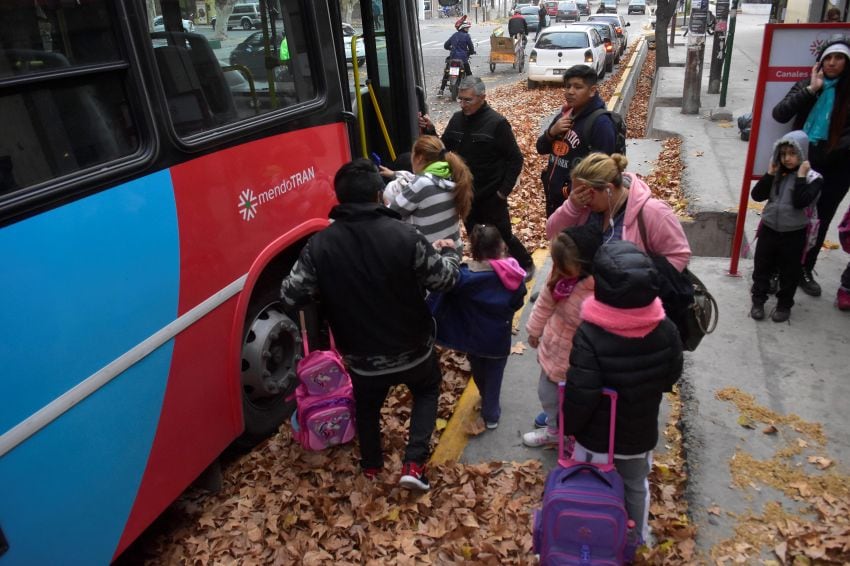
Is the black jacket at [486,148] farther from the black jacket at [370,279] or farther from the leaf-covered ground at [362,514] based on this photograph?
the black jacket at [370,279]

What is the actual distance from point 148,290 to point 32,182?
2.18ft

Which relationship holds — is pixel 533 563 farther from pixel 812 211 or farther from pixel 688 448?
pixel 812 211

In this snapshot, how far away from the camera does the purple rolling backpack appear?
108 inches

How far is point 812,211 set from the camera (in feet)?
16.0

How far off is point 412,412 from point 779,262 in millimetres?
3178

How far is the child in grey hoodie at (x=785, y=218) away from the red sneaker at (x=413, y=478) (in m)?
3.08

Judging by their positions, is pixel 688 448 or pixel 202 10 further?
pixel 688 448

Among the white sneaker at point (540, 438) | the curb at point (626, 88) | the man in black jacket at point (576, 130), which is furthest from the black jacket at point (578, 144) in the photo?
the curb at point (626, 88)

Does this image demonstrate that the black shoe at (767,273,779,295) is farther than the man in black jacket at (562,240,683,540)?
Yes

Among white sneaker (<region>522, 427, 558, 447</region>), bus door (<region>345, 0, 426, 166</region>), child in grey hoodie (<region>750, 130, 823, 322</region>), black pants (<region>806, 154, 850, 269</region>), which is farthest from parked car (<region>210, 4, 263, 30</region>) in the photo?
black pants (<region>806, 154, 850, 269</region>)

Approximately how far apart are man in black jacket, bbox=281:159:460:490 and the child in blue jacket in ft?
0.68

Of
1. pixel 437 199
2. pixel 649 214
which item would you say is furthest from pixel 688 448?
pixel 437 199

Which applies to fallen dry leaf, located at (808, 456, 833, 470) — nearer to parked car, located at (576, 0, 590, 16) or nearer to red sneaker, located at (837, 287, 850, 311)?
red sneaker, located at (837, 287, 850, 311)

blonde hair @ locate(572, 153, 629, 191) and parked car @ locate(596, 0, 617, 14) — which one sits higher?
blonde hair @ locate(572, 153, 629, 191)
